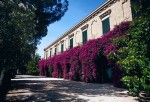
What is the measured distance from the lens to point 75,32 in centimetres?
2425

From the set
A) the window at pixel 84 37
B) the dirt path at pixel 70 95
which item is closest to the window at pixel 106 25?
the window at pixel 84 37

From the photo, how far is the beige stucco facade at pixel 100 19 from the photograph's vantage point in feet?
48.5

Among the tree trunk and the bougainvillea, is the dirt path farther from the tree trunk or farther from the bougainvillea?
the bougainvillea

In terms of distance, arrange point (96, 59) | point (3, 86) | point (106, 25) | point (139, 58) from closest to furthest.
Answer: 1. point (139, 58)
2. point (3, 86)
3. point (96, 59)
4. point (106, 25)

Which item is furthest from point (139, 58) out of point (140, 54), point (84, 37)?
point (84, 37)

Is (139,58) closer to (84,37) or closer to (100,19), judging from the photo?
(100,19)

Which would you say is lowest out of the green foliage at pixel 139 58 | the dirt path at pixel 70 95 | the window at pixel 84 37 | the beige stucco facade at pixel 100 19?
the dirt path at pixel 70 95

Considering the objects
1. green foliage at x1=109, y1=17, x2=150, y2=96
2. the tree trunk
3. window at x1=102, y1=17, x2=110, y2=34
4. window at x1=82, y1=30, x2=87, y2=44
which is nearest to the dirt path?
the tree trunk

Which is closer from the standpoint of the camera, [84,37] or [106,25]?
[106,25]

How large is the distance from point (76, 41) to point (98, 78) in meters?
8.74

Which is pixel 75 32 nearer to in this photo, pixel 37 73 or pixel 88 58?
pixel 88 58

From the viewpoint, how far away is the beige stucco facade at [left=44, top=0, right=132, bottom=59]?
14.8 metres

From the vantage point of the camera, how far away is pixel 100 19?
18.2 m

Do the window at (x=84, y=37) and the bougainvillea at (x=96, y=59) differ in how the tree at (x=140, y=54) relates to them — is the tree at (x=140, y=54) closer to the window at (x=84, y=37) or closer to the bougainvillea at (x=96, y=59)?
the bougainvillea at (x=96, y=59)
